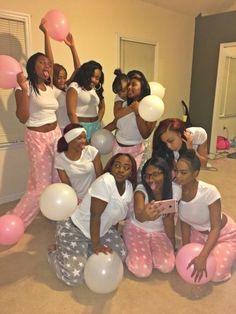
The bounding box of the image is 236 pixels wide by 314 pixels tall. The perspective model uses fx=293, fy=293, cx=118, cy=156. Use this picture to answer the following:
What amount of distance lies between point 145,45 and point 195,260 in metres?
3.08

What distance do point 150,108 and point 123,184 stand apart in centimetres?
60

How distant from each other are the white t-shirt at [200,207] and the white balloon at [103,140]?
→ 2.82 feet

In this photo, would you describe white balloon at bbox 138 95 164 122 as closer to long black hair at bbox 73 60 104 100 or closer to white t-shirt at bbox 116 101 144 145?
white t-shirt at bbox 116 101 144 145

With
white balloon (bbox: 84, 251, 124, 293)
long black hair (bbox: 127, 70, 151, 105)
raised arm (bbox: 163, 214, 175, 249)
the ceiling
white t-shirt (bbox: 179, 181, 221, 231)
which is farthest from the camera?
the ceiling

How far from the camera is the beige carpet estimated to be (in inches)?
62.2

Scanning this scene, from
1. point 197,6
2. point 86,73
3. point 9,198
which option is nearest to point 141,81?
point 86,73

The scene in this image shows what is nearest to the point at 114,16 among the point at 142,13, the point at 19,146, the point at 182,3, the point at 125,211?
the point at 142,13

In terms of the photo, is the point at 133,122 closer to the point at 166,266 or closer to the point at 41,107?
the point at 41,107

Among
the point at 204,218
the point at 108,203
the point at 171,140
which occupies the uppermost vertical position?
the point at 171,140

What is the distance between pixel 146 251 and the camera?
6.23 feet

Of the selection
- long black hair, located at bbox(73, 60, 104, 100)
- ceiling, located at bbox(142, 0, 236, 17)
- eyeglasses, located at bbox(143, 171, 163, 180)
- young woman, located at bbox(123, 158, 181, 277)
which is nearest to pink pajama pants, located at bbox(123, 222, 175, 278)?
young woman, located at bbox(123, 158, 181, 277)

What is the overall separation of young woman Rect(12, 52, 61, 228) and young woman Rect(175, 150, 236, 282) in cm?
107

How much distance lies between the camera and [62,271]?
→ 174 centimetres

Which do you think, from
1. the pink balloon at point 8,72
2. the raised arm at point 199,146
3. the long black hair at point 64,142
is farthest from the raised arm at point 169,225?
the pink balloon at point 8,72
